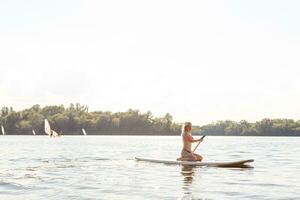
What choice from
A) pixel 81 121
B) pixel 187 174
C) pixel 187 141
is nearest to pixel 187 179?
pixel 187 174

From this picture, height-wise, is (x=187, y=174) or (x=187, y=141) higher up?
(x=187, y=141)

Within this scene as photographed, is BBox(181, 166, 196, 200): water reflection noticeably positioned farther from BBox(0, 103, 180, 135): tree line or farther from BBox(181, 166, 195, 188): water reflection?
BBox(0, 103, 180, 135): tree line

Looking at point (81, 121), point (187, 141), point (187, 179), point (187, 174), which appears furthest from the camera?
point (81, 121)

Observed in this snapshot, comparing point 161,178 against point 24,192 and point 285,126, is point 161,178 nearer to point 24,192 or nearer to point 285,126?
point 24,192

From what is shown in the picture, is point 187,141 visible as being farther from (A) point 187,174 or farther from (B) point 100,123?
(B) point 100,123

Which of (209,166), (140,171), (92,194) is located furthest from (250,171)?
(92,194)

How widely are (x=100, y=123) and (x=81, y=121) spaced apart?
7.75 meters

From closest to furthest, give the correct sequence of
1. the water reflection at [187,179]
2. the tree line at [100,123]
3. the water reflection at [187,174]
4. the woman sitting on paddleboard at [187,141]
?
the water reflection at [187,179]
the water reflection at [187,174]
the woman sitting on paddleboard at [187,141]
the tree line at [100,123]

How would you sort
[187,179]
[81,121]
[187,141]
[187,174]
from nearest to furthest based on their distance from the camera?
[187,179], [187,174], [187,141], [81,121]

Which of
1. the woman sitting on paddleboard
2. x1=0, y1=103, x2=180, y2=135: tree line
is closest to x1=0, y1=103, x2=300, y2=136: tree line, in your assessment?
x1=0, y1=103, x2=180, y2=135: tree line

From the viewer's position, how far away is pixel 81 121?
17562 centimetres

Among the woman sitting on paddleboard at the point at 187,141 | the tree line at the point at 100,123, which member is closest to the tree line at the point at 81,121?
the tree line at the point at 100,123

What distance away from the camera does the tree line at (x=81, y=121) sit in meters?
173

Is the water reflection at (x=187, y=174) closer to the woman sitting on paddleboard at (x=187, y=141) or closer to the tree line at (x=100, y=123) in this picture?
the woman sitting on paddleboard at (x=187, y=141)
